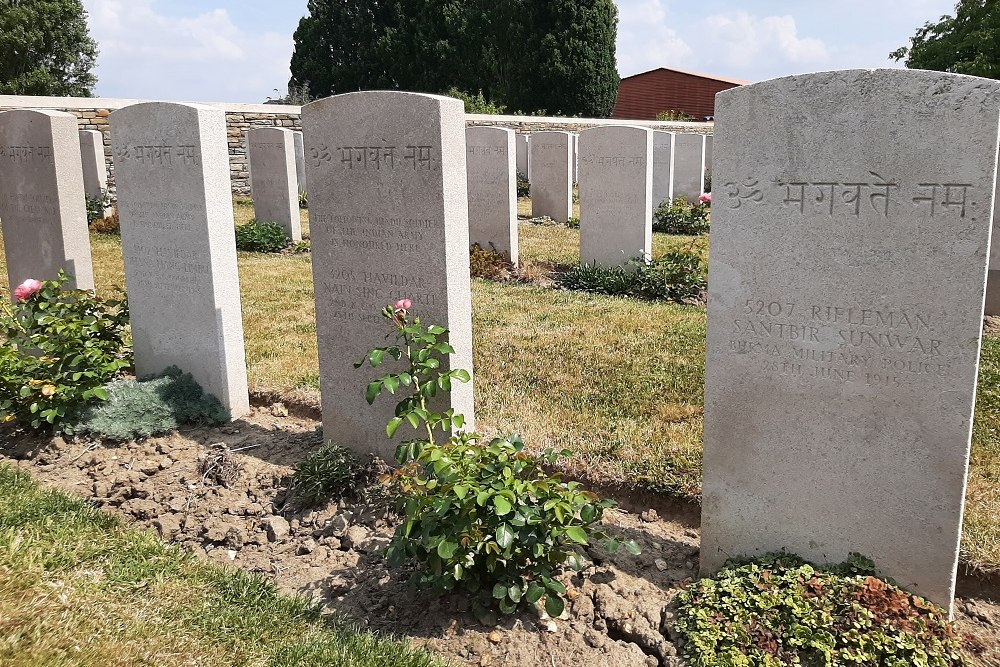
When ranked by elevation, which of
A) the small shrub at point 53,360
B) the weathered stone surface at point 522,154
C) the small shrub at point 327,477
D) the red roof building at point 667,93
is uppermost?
the red roof building at point 667,93

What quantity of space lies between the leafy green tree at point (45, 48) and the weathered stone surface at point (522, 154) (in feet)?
79.8

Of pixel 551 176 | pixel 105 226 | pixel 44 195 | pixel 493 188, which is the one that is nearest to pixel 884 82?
pixel 44 195

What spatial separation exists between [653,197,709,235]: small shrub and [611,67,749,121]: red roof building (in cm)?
2702

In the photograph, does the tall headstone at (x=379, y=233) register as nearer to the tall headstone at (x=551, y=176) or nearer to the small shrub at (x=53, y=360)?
the small shrub at (x=53, y=360)

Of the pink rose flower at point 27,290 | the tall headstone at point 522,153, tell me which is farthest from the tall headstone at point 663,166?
the pink rose flower at point 27,290

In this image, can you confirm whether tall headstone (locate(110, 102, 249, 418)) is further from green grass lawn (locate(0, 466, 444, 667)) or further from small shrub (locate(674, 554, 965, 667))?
small shrub (locate(674, 554, 965, 667))

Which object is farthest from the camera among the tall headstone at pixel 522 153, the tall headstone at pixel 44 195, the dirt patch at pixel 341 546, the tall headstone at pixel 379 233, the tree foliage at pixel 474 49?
the tree foliage at pixel 474 49

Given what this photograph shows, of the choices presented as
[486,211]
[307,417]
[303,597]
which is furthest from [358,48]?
[303,597]

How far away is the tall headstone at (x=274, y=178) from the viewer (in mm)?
12273

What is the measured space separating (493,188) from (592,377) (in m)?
5.35

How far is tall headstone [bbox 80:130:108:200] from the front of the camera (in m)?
13.7

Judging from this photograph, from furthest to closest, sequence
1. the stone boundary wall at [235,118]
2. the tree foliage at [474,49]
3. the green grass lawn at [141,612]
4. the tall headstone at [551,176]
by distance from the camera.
Answer: the tree foliage at [474,49]
the tall headstone at [551,176]
the stone boundary wall at [235,118]
the green grass lawn at [141,612]

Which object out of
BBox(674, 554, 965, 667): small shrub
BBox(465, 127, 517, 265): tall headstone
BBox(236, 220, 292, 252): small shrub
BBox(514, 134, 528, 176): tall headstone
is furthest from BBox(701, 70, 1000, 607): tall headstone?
BBox(514, 134, 528, 176): tall headstone

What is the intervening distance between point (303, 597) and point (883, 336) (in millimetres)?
2550
